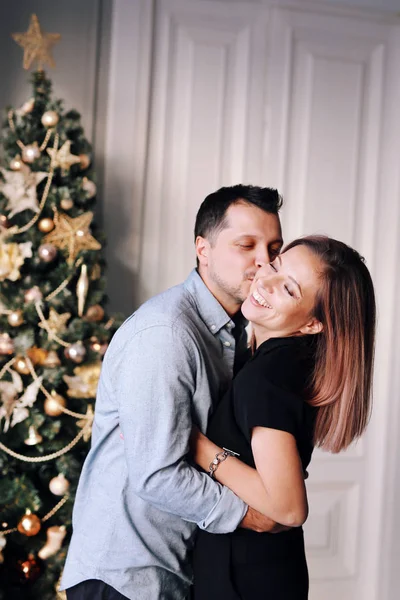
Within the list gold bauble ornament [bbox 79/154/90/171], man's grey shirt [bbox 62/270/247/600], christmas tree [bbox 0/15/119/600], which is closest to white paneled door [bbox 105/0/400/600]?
gold bauble ornament [bbox 79/154/90/171]

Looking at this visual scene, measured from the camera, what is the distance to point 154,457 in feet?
4.87

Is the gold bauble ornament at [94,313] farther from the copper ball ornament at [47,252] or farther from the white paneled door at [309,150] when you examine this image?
the white paneled door at [309,150]

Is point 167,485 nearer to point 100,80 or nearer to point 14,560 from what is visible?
point 14,560

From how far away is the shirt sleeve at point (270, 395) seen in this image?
1483 millimetres

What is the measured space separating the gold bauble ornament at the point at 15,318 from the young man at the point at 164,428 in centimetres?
90

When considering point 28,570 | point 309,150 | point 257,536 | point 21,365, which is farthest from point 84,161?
point 257,536

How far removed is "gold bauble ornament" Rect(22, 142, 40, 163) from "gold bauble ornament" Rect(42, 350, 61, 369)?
0.68m

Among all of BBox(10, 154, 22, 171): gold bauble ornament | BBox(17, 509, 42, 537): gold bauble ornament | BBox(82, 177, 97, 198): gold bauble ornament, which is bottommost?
BBox(17, 509, 42, 537): gold bauble ornament

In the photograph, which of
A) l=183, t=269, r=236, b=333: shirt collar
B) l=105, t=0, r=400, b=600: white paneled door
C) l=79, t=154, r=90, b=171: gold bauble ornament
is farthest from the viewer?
l=105, t=0, r=400, b=600: white paneled door

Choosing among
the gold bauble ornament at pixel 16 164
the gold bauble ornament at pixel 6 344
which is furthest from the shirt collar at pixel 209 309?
the gold bauble ornament at pixel 16 164

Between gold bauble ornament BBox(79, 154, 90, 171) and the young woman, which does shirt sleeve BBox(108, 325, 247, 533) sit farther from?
gold bauble ornament BBox(79, 154, 90, 171)

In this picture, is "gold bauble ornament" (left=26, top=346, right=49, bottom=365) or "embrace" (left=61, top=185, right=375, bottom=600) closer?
"embrace" (left=61, top=185, right=375, bottom=600)

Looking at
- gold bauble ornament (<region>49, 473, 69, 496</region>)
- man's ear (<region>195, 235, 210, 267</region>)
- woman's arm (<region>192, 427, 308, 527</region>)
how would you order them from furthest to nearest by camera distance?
gold bauble ornament (<region>49, 473, 69, 496</region>) → man's ear (<region>195, 235, 210, 267</region>) → woman's arm (<region>192, 427, 308, 527</region>)

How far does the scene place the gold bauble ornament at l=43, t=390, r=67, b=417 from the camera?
8.41 feet
